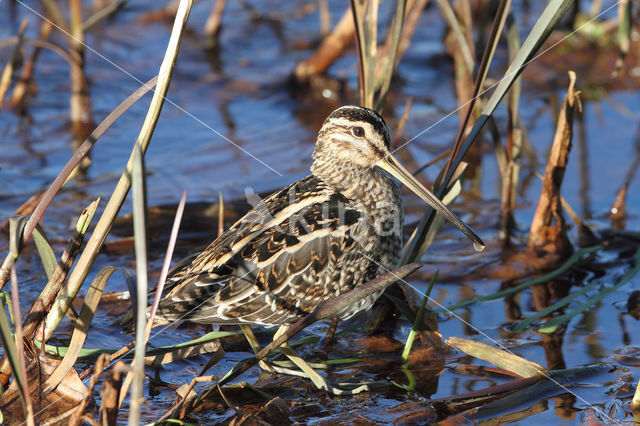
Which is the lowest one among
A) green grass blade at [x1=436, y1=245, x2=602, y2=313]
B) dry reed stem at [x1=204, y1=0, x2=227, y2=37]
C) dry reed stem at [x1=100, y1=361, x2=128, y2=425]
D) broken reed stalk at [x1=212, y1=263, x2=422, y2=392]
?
green grass blade at [x1=436, y1=245, x2=602, y2=313]

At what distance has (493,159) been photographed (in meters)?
6.84

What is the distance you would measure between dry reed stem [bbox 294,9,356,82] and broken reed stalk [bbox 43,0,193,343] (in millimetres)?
4303

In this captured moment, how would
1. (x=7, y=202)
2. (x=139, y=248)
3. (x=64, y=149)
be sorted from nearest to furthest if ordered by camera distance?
1. (x=139, y=248)
2. (x=7, y=202)
3. (x=64, y=149)

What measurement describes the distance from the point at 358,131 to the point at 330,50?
3423 millimetres

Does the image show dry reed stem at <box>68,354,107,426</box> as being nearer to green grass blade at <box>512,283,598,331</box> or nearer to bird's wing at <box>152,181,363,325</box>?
bird's wing at <box>152,181,363,325</box>

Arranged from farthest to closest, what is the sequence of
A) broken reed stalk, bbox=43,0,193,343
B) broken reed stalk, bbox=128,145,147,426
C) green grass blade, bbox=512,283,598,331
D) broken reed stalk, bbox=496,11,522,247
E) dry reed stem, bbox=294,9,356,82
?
dry reed stem, bbox=294,9,356,82 → broken reed stalk, bbox=496,11,522,247 → green grass blade, bbox=512,283,598,331 → broken reed stalk, bbox=43,0,193,343 → broken reed stalk, bbox=128,145,147,426

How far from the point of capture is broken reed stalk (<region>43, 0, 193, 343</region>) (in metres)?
3.14

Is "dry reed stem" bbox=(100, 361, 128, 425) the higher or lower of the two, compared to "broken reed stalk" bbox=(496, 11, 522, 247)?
lower

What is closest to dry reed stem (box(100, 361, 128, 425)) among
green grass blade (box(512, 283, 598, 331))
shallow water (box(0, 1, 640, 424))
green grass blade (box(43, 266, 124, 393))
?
green grass blade (box(43, 266, 124, 393))

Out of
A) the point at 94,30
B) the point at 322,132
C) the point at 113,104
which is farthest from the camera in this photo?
the point at 94,30

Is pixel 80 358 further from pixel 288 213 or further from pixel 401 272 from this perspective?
pixel 401 272

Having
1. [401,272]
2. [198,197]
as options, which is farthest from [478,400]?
[198,197]

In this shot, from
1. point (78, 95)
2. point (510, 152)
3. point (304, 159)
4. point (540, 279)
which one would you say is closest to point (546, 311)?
point (540, 279)

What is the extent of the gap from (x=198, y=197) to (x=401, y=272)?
314 centimetres
